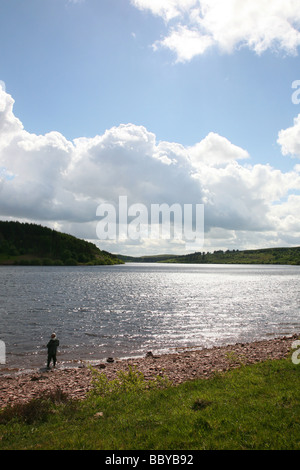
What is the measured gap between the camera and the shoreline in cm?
1895

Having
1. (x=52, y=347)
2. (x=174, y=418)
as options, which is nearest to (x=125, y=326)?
(x=52, y=347)

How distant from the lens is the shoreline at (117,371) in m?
19.0

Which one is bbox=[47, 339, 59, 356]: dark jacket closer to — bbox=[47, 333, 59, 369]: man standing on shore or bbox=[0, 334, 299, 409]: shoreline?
bbox=[47, 333, 59, 369]: man standing on shore

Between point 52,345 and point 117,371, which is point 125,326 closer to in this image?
point 52,345

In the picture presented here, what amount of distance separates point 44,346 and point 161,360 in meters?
15.1

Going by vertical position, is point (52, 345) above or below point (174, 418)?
below

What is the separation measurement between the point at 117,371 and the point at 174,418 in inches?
383

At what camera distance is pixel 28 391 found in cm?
1952

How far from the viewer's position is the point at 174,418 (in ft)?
38.8

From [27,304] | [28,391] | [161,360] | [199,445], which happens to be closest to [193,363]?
[161,360]

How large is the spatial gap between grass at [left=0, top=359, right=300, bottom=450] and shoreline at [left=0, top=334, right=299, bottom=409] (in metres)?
2.86

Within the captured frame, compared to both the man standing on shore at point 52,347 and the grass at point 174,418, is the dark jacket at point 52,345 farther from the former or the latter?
the grass at point 174,418

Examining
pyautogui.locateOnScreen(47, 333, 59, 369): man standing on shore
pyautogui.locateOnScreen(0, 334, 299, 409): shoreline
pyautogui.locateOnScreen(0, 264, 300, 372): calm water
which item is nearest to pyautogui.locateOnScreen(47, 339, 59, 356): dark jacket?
pyautogui.locateOnScreen(47, 333, 59, 369): man standing on shore

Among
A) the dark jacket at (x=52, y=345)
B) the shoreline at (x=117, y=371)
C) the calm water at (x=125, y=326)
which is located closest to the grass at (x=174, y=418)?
the shoreline at (x=117, y=371)
